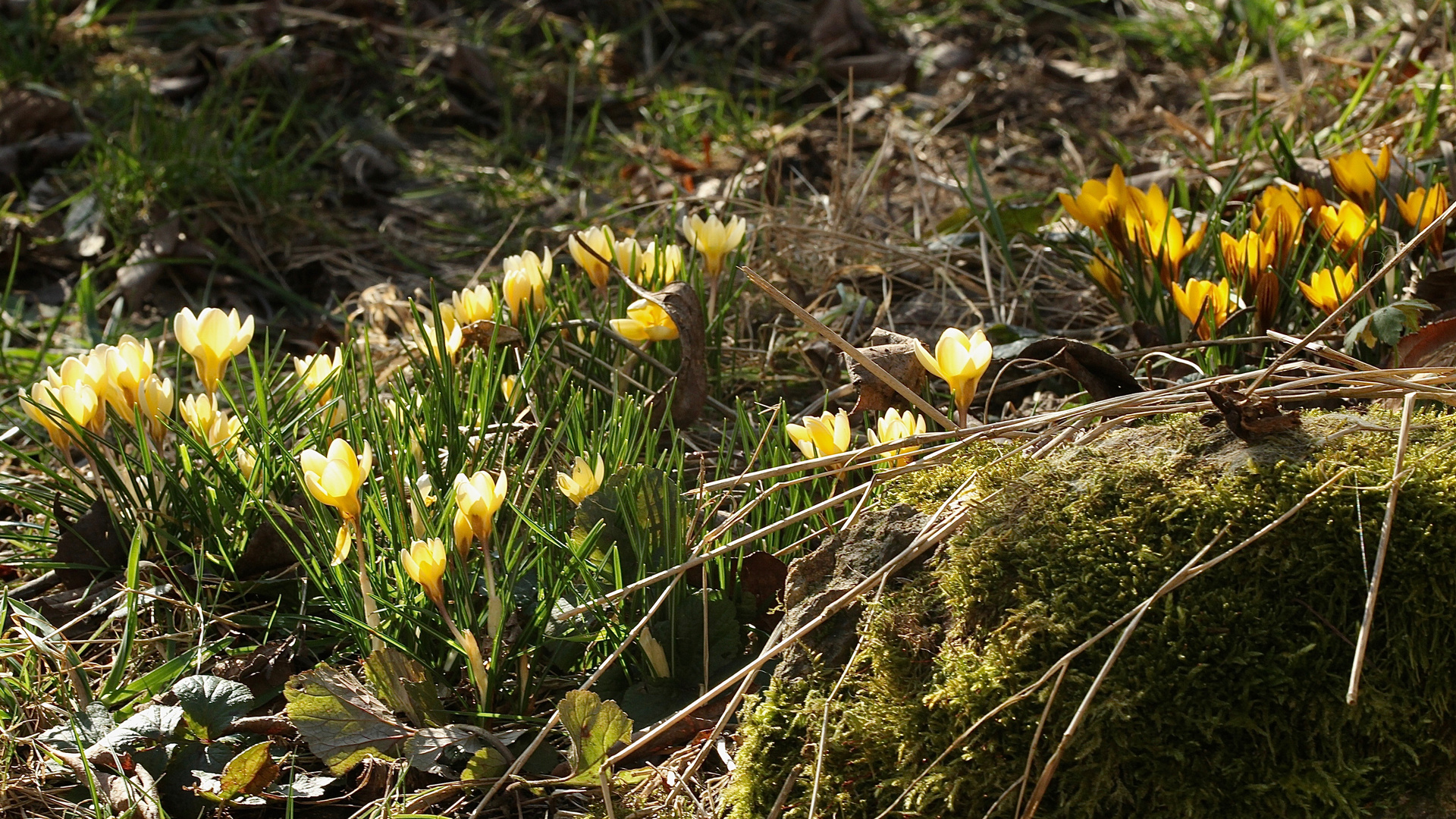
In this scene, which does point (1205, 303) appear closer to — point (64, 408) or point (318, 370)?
point (318, 370)

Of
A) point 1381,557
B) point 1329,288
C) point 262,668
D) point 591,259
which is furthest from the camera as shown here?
point 591,259

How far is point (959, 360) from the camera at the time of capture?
1.61m

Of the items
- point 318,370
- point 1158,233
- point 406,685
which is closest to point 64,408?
point 318,370

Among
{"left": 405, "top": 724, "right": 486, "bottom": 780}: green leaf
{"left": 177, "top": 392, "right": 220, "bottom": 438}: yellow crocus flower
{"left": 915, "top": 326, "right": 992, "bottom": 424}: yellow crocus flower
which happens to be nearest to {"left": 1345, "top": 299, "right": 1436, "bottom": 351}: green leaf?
{"left": 915, "top": 326, "right": 992, "bottom": 424}: yellow crocus flower

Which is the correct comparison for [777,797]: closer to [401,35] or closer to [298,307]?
[298,307]

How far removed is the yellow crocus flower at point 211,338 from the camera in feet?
6.12

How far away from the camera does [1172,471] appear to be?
4.36 ft

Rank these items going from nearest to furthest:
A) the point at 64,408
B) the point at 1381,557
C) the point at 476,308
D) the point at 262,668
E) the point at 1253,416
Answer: the point at 1381,557 → the point at 1253,416 → the point at 262,668 → the point at 64,408 → the point at 476,308

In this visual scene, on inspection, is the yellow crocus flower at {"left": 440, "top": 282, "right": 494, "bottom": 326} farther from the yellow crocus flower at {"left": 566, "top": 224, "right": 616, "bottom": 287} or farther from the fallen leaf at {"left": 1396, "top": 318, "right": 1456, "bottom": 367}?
the fallen leaf at {"left": 1396, "top": 318, "right": 1456, "bottom": 367}

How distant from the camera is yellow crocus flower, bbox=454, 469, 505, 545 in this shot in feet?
4.70

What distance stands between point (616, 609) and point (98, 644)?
94 cm

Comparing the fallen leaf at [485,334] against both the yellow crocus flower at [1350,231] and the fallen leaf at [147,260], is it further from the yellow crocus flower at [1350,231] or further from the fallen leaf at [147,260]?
the fallen leaf at [147,260]

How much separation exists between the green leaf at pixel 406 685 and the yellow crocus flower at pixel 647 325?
2.47 feet

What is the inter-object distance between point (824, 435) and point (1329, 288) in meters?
0.95
